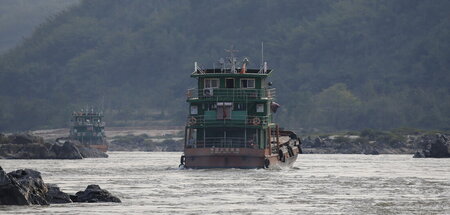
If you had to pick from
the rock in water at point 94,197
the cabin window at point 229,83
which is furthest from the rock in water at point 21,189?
the cabin window at point 229,83

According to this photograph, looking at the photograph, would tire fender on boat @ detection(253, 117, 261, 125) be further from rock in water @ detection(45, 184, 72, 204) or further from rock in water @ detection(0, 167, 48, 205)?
rock in water @ detection(0, 167, 48, 205)

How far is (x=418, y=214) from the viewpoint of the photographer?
184ft

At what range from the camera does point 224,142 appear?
101125 mm

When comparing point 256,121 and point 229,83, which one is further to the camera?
point 229,83

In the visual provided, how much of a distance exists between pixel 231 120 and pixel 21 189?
1721 inches

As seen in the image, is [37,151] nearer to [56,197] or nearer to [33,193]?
[56,197]

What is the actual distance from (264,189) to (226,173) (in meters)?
19.3

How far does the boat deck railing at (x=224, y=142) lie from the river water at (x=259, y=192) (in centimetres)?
390

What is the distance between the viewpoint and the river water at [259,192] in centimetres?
5784

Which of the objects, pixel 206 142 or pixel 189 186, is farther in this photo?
pixel 206 142

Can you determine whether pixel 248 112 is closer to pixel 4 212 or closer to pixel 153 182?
pixel 153 182

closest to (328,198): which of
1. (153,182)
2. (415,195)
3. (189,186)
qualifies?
(415,195)

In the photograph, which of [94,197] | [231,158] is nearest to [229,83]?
[231,158]

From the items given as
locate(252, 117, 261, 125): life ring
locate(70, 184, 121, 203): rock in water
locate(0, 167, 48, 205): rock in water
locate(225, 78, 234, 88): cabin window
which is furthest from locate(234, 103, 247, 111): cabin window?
locate(0, 167, 48, 205): rock in water
